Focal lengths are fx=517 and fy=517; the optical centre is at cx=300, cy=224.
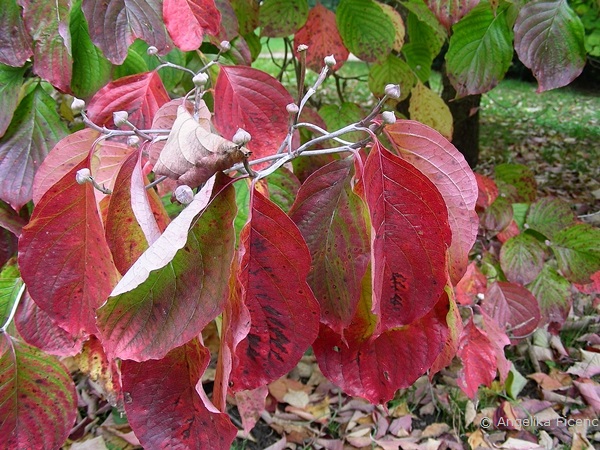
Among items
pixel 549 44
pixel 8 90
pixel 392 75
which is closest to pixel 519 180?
pixel 392 75

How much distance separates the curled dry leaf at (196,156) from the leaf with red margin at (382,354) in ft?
0.81

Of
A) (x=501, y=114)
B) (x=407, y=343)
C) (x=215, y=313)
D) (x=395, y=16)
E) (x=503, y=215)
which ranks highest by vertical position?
(x=395, y=16)

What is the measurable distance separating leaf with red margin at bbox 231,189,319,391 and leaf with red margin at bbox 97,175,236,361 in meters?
0.02

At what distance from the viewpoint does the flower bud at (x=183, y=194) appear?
42cm

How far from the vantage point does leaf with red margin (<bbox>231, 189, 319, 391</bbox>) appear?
0.48 meters

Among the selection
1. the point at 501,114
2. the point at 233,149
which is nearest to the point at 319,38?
the point at 233,149

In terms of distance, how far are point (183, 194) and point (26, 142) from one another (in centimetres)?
69

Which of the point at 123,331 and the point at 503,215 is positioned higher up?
the point at 123,331

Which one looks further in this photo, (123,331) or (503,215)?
(503,215)

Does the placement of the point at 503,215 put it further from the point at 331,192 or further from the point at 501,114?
the point at 501,114

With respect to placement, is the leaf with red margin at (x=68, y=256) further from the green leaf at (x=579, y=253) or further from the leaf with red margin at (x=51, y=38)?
the green leaf at (x=579, y=253)

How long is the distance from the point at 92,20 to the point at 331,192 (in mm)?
512

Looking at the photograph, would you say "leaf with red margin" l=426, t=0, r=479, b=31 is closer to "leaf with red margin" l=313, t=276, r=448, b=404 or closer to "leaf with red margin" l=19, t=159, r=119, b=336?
"leaf with red margin" l=313, t=276, r=448, b=404

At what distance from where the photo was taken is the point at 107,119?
0.83m
